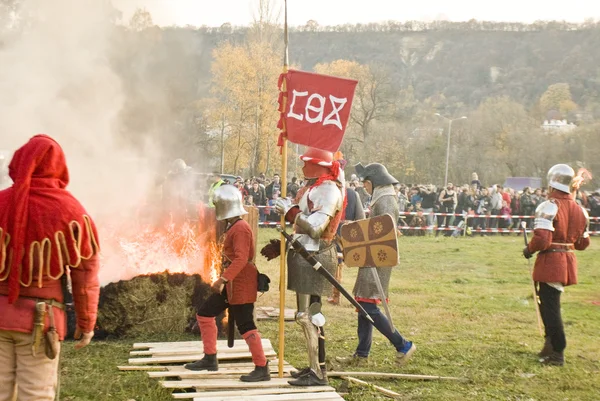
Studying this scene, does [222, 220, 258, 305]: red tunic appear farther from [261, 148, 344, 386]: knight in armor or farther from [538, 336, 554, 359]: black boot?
[538, 336, 554, 359]: black boot

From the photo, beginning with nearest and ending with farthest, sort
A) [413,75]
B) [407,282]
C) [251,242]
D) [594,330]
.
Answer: [251,242], [594,330], [407,282], [413,75]

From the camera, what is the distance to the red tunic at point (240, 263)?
6.21 meters

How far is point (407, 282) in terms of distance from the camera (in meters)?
13.7

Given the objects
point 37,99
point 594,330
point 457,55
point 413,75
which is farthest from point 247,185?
point 457,55

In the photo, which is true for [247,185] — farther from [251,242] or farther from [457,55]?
[457,55]

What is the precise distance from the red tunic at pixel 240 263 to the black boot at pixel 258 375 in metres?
0.59

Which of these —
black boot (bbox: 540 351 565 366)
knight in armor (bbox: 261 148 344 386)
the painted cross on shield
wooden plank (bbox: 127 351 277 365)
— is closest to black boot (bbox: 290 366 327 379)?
knight in armor (bbox: 261 148 344 386)

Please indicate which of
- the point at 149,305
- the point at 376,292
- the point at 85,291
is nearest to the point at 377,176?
the point at 376,292

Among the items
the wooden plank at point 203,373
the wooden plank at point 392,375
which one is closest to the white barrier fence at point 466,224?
the wooden plank at point 392,375

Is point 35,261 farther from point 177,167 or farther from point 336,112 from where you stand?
point 177,167

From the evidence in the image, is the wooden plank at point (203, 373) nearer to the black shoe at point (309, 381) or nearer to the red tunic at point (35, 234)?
the black shoe at point (309, 381)

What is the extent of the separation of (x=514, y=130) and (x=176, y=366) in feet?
211

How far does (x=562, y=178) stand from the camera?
7.77 metres

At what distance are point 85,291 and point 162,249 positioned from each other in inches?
168
